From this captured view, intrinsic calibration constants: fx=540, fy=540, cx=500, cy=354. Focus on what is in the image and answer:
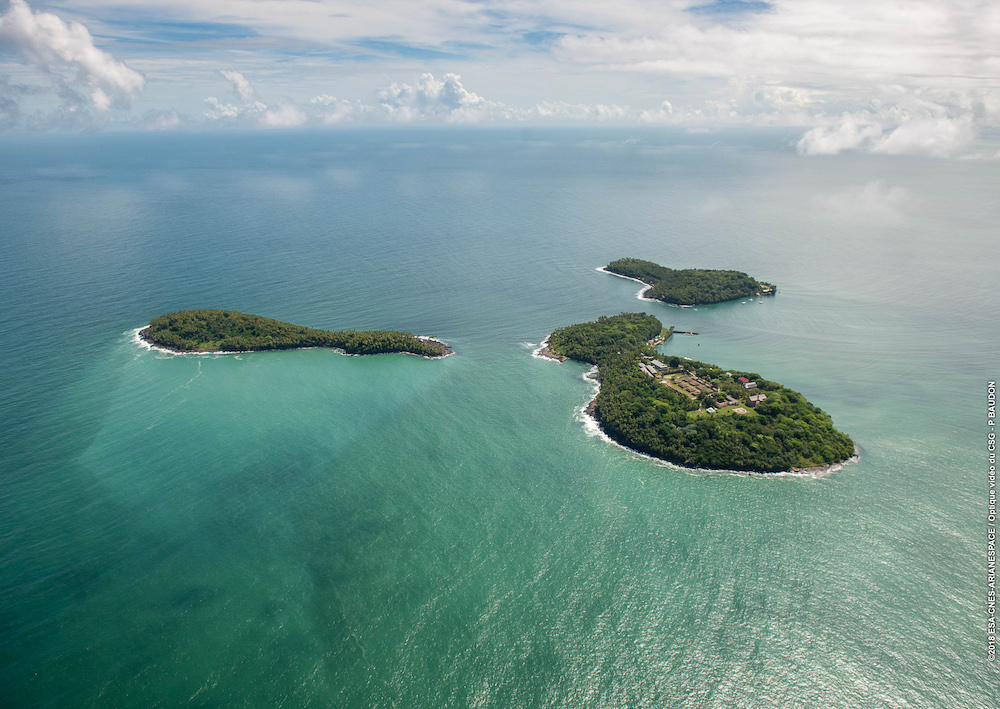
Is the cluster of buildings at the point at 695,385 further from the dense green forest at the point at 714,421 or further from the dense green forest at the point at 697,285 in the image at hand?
the dense green forest at the point at 697,285

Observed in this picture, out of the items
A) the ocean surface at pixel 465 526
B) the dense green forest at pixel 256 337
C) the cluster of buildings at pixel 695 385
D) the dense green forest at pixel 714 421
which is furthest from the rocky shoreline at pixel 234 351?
the cluster of buildings at pixel 695 385

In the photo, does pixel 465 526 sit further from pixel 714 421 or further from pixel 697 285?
pixel 697 285

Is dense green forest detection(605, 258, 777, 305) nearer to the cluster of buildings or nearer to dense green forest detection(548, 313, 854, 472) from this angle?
dense green forest detection(548, 313, 854, 472)

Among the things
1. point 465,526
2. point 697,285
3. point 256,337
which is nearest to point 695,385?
point 465,526

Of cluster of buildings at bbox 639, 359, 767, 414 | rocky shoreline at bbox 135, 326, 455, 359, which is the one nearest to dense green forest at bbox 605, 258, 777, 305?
cluster of buildings at bbox 639, 359, 767, 414

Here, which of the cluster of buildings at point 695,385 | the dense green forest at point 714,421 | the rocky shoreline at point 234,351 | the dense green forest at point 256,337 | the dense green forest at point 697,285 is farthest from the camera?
the dense green forest at point 697,285
